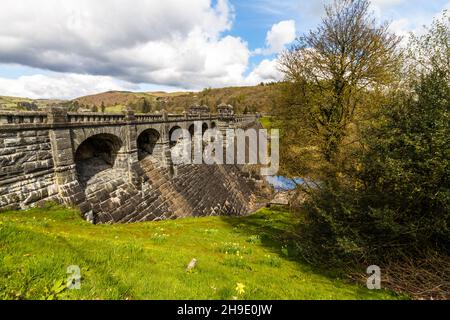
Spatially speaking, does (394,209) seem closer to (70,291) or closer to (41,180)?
(70,291)

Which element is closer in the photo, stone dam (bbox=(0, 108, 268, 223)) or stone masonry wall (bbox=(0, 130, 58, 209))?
stone masonry wall (bbox=(0, 130, 58, 209))

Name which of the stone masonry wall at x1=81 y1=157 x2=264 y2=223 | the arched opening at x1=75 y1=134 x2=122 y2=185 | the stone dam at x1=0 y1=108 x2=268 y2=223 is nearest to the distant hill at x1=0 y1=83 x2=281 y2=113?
the stone dam at x1=0 y1=108 x2=268 y2=223

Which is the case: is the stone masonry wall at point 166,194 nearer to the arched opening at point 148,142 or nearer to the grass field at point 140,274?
the arched opening at point 148,142

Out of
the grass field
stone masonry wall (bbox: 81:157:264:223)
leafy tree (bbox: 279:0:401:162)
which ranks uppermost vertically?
leafy tree (bbox: 279:0:401:162)

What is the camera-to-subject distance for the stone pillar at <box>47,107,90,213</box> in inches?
537

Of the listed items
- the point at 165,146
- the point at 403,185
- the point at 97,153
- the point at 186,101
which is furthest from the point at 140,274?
the point at 186,101

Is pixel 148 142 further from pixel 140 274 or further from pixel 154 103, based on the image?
pixel 154 103

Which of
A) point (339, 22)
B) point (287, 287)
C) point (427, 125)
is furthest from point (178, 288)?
point (339, 22)

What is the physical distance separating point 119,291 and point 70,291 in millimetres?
834

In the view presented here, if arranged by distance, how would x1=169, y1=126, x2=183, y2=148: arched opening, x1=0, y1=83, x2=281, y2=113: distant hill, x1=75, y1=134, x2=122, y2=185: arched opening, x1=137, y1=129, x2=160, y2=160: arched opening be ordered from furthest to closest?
x1=169, y1=126, x2=183, y2=148: arched opening < x1=137, y1=129, x2=160, y2=160: arched opening < x1=75, y1=134, x2=122, y2=185: arched opening < x1=0, y1=83, x2=281, y2=113: distant hill

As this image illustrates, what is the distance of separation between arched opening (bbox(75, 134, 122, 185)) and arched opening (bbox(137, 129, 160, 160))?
18.4 feet

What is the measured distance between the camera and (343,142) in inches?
530

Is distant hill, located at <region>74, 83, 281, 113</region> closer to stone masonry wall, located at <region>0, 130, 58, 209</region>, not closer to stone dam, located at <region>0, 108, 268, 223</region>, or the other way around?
stone dam, located at <region>0, 108, 268, 223</region>

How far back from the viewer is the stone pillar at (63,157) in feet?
44.8
